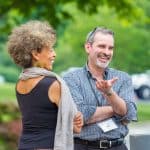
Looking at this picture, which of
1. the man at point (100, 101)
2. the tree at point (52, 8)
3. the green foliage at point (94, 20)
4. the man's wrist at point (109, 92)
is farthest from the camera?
the green foliage at point (94, 20)

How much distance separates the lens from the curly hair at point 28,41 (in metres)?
4.55

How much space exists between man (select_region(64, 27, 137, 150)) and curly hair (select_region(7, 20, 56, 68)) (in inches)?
23.1

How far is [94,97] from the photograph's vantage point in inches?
202

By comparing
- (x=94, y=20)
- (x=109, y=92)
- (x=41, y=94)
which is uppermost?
(x=94, y=20)

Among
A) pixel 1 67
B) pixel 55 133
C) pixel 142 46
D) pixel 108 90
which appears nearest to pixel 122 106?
pixel 108 90

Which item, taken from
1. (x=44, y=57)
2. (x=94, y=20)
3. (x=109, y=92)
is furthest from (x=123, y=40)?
(x=44, y=57)

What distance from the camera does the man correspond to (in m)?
5.06

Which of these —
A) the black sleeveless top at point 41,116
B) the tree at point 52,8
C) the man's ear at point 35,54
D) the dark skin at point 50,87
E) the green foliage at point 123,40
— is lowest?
the black sleeveless top at point 41,116

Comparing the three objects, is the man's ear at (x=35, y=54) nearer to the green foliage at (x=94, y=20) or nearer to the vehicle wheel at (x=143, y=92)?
the green foliage at (x=94, y=20)

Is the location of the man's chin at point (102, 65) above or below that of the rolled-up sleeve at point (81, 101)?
above

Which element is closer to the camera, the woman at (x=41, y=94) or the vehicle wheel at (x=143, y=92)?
the woman at (x=41, y=94)

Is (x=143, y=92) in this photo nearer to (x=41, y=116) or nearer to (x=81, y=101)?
(x=81, y=101)

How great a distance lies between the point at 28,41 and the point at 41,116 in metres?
0.48

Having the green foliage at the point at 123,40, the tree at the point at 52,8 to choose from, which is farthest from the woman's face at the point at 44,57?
the green foliage at the point at 123,40
